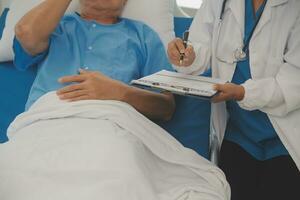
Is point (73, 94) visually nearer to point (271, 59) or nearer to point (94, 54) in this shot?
point (94, 54)

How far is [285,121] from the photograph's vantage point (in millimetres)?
1366

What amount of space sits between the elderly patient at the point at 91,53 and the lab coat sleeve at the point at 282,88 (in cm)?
39

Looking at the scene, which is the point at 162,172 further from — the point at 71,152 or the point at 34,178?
the point at 34,178

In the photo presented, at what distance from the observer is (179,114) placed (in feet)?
5.76

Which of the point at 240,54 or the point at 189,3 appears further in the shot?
the point at 189,3

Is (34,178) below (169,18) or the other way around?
below

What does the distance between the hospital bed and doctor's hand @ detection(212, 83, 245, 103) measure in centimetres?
28

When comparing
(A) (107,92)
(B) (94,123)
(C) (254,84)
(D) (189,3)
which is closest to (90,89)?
(A) (107,92)

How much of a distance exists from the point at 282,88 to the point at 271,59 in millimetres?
117

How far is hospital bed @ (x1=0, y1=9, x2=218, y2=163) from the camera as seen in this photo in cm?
165

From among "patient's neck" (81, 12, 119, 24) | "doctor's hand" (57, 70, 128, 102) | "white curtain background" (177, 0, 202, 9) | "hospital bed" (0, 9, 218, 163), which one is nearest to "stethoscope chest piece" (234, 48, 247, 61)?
"hospital bed" (0, 9, 218, 163)

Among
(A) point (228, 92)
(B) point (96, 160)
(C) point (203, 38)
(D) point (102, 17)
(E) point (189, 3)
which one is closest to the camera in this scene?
(B) point (96, 160)

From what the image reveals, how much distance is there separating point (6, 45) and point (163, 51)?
2.55ft

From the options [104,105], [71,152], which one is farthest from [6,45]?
[71,152]
